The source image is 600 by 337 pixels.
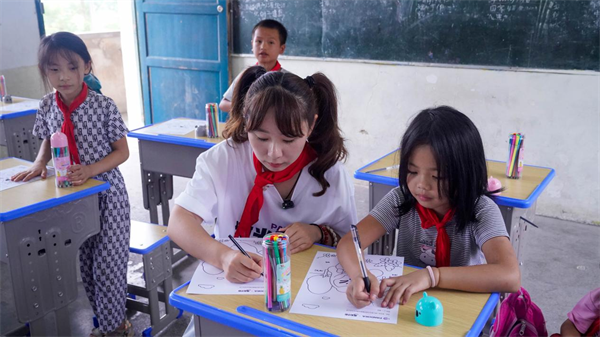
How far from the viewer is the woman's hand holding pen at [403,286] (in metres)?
1.06

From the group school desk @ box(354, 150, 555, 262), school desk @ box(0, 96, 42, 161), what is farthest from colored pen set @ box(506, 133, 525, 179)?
school desk @ box(0, 96, 42, 161)

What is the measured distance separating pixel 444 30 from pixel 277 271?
3282mm

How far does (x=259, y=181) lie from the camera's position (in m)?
1.42

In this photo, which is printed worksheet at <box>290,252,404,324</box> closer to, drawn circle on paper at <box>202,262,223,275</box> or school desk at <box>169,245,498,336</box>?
school desk at <box>169,245,498,336</box>

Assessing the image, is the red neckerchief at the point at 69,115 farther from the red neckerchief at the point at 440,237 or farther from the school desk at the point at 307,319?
the red neckerchief at the point at 440,237

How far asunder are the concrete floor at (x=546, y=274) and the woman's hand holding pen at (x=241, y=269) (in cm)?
125

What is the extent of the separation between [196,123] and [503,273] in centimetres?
235

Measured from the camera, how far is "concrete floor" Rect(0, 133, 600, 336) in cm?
234

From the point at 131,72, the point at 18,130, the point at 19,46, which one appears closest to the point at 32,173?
the point at 18,130

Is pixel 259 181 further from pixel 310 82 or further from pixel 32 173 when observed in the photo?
pixel 32 173

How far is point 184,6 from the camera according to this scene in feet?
16.0

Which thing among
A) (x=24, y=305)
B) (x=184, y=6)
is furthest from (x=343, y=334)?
(x=184, y=6)

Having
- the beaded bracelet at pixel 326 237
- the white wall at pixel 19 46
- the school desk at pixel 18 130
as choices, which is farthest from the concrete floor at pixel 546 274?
the white wall at pixel 19 46

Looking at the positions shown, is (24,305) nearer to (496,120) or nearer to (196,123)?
(196,123)
